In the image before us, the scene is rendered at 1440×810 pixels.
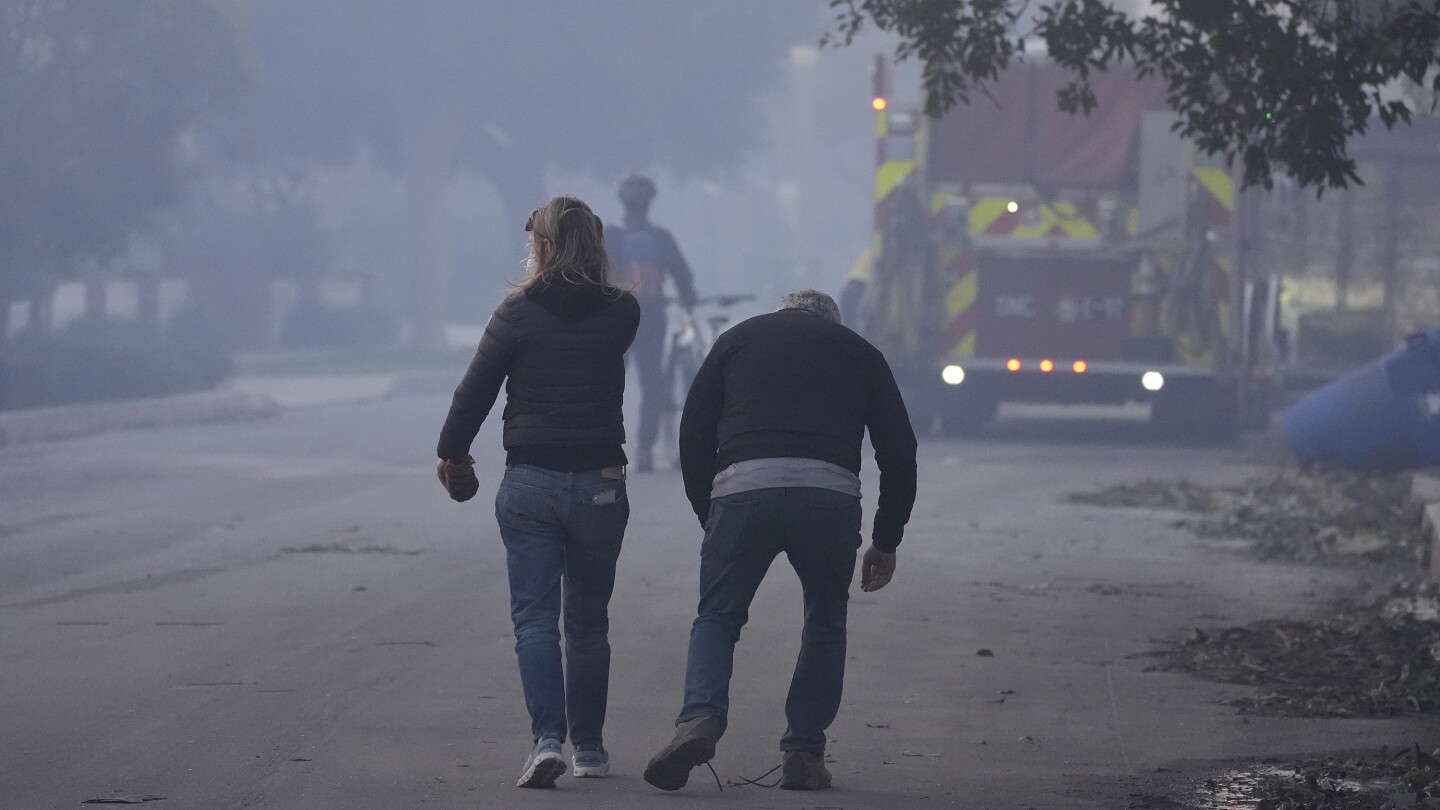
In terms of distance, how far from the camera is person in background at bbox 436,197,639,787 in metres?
6.02

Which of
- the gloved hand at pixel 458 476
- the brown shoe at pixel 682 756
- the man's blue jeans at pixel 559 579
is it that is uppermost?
the gloved hand at pixel 458 476

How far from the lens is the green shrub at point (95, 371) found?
22.2 meters

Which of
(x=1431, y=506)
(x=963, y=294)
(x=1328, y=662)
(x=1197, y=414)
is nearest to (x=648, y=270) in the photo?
(x=963, y=294)

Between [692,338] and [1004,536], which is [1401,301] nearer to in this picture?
[692,338]

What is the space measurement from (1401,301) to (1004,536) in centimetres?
1124

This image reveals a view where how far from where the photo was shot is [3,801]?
5.82 meters

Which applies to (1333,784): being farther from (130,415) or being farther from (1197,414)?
(130,415)

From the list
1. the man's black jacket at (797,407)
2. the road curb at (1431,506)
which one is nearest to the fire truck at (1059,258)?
the road curb at (1431,506)

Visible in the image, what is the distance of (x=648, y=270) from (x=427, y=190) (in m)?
25.4

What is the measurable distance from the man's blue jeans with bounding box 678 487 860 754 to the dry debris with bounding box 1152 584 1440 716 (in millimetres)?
2099

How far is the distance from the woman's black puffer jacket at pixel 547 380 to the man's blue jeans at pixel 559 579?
75 mm

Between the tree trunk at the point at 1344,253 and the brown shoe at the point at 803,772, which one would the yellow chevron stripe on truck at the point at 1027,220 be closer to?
the tree trunk at the point at 1344,253

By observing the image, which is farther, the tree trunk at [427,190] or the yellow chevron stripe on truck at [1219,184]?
the tree trunk at [427,190]

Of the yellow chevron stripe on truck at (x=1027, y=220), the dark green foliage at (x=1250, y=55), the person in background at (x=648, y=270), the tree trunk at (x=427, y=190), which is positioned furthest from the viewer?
the tree trunk at (x=427, y=190)
